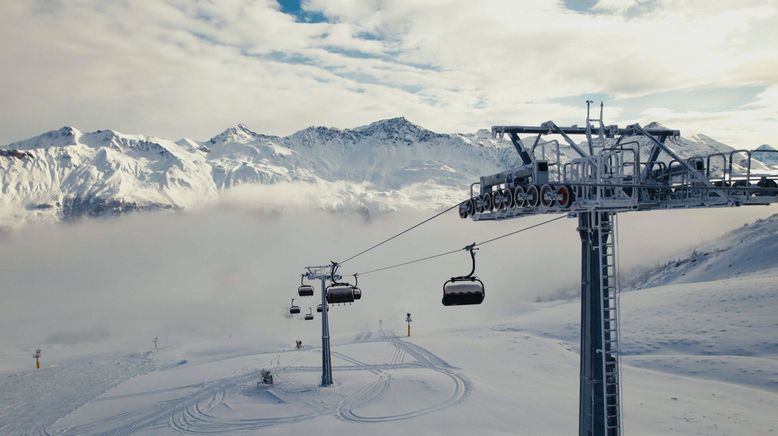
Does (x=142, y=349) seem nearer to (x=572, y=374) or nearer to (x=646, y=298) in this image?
(x=572, y=374)

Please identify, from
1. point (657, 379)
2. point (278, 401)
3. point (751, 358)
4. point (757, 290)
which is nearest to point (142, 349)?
point (278, 401)

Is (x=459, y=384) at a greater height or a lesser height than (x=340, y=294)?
lesser

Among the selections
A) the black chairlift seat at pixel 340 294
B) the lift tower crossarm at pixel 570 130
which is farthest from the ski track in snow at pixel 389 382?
the lift tower crossarm at pixel 570 130

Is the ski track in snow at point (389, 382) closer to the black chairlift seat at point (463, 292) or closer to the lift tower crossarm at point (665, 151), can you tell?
the black chairlift seat at point (463, 292)

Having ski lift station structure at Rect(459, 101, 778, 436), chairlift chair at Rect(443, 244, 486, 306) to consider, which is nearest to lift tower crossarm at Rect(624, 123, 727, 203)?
ski lift station structure at Rect(459, 101, 778, 436)

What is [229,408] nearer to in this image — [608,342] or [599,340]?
[599,340]

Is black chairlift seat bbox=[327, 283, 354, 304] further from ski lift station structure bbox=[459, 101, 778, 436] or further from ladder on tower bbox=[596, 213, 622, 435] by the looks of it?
ladder on tower bbox=[596, 213, 622, 435]

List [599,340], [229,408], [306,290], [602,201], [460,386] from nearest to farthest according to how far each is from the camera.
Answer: [602,201]
[599,340]
[229,408]
[460,386]
[306,290]

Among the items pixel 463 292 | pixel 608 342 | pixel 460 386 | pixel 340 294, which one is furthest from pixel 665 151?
pixel 460 386
